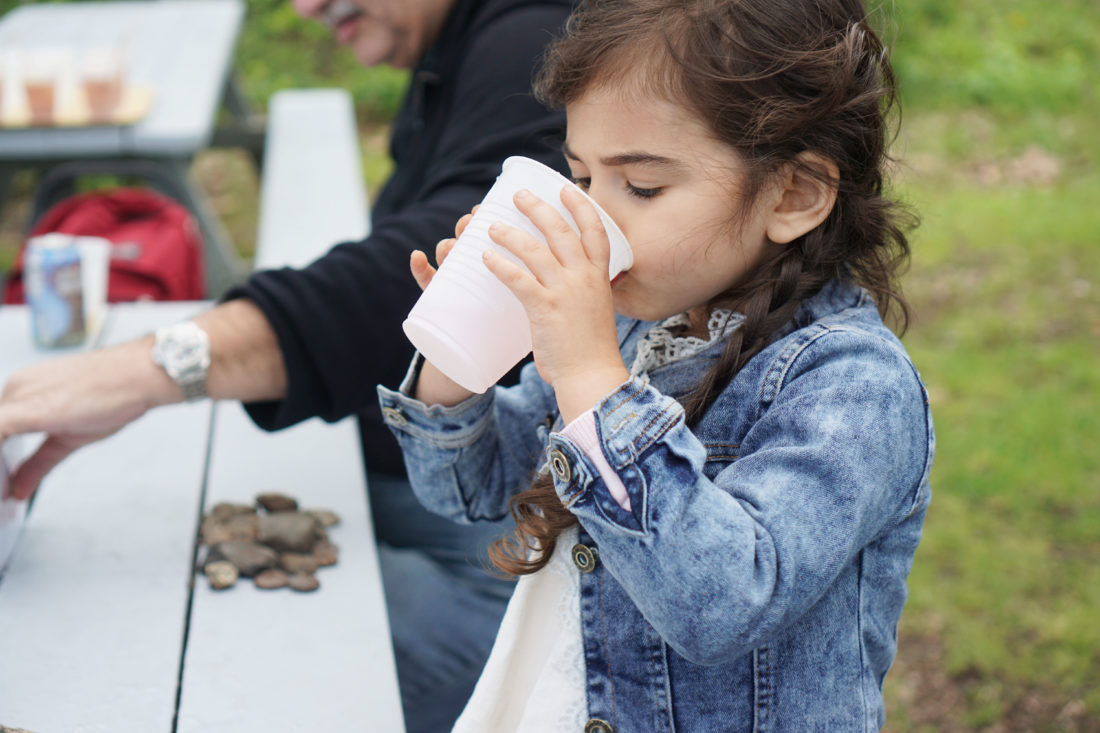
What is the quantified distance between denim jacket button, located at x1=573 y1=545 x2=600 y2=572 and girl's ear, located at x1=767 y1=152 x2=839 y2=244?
16.2 inches

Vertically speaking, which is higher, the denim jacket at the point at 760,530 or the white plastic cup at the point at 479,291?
A: the white plastic cup at the point at 479,291

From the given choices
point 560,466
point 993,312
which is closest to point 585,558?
point 560,466

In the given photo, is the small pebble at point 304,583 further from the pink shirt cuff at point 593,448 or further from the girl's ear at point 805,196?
the girl's ear at point 805,196

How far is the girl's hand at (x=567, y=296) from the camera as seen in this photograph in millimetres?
1000

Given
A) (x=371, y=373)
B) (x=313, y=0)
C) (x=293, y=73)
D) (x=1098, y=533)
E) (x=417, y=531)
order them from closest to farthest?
(x=371, y=373), (x=417, y=531), (x=313, y=0), (x=1098, y=533), (x=293, y=73)

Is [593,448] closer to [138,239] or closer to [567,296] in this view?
[567,296]

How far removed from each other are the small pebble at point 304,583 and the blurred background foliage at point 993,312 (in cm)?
99

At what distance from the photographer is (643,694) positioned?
1.18 metres

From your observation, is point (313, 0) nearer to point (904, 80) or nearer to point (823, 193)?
point (823, 193)

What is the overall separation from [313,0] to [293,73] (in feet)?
16.6

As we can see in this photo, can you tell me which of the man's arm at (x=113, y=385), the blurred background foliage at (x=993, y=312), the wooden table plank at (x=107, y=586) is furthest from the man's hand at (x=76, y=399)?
the blurred background foliage at (x=993, y=312)

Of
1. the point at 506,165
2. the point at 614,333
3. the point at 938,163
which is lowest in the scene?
the point at 938,163

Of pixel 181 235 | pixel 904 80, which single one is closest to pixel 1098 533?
pixel 181 235

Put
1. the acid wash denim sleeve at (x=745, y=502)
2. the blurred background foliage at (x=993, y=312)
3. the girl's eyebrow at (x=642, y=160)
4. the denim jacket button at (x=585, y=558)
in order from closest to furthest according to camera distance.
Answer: the acid wash denim sleeve at (x=745, y=502) < the girl's eyebrow at (x=642, y=160) < the denim jacket button at (x=585, y=558) < the blurred background foliage at (x=993, y=312)
